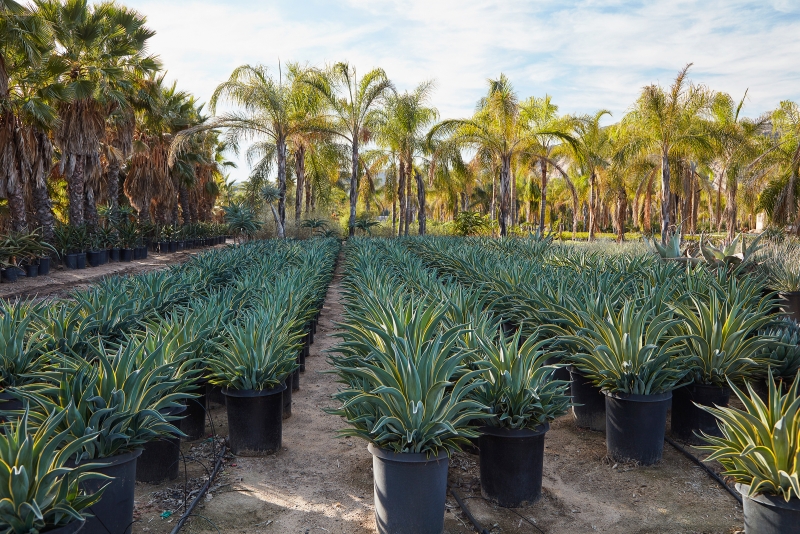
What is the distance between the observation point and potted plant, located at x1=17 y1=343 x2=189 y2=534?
9.15ft

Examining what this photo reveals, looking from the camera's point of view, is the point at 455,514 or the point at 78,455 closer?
the point at 78,455

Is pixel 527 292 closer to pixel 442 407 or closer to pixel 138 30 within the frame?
pixel 442 407

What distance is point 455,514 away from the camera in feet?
11.0

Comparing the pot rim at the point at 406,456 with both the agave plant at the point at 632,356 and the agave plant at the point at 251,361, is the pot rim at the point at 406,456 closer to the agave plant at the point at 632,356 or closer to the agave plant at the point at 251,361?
the agave plant at the point at 251,361

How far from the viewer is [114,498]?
2.81 metres

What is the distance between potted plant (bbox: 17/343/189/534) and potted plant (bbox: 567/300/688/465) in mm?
2993

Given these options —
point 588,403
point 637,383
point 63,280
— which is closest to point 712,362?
point 637,383

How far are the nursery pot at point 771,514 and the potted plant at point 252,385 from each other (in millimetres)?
3049

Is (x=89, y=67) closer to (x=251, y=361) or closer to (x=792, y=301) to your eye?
(x=251, y=361)

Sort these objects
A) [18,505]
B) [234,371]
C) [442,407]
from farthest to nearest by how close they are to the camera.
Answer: [234,371] → [442,407] → [18,505]

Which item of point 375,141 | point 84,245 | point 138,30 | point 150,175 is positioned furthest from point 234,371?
point 375,141

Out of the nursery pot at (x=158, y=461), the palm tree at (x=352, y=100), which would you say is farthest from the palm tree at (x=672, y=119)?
the nursery pot at (x=158, y=461)

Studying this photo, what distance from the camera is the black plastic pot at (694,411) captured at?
4.15 meters

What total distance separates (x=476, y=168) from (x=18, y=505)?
25.4 meters
